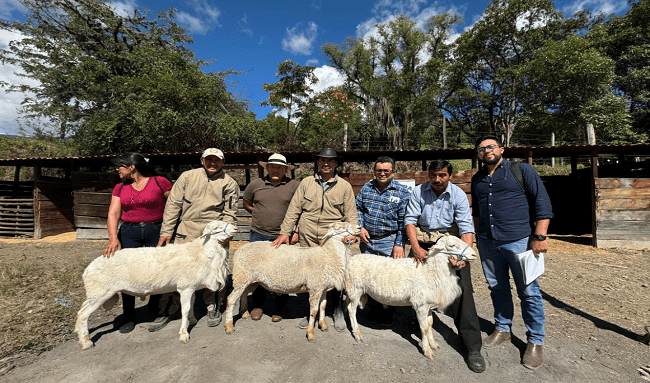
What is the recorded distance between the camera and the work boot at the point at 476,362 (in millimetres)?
2888

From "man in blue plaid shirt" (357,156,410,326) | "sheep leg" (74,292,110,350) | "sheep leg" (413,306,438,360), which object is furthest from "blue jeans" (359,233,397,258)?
"sheep leg" (74,292,110,350)

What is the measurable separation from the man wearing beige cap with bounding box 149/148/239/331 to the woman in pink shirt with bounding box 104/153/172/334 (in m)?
0.16

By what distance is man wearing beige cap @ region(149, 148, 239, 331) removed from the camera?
3.76 metres

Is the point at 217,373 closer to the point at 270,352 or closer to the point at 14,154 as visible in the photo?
the point at 270,352

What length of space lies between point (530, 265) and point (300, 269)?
2638mm

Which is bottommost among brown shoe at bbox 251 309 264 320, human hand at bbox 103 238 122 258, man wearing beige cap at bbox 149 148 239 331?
brown shoe at bbox 251 309 264 320

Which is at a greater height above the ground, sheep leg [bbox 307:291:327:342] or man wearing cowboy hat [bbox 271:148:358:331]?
man wearing cowboy hat [bbox 271:148:358:331]

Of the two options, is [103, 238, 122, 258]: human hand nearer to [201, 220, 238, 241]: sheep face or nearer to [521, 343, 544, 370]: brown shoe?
[201, 220, 238, 241]: sheep face

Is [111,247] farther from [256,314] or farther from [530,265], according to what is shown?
[530,265]

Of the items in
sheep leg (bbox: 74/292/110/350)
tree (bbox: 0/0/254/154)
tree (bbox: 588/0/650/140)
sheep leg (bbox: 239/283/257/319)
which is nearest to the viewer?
sheep leg (bbox: 74/292/110/350)

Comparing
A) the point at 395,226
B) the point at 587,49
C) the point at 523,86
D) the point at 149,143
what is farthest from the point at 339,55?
the point at 395,226

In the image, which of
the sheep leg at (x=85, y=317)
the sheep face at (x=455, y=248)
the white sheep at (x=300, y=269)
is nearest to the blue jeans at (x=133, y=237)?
the sheep leg at (x=85, y=317)

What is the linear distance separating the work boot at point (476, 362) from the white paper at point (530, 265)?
954mm

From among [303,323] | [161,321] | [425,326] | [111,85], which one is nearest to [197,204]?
[161,321]
